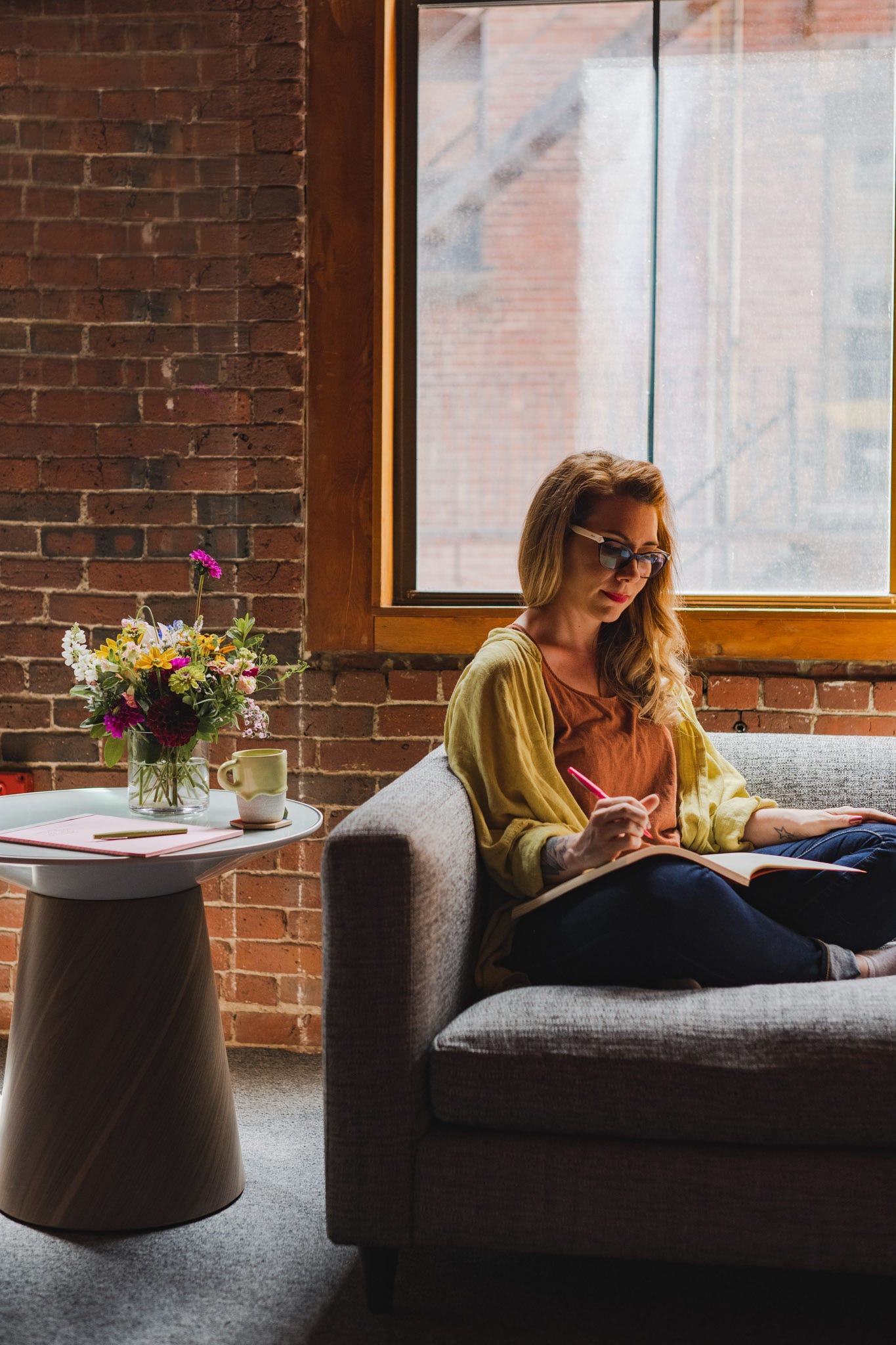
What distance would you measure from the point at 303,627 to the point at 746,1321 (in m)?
1.72

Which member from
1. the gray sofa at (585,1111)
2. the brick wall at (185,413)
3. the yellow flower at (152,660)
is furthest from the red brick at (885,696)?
the yellow flower at (152,660)

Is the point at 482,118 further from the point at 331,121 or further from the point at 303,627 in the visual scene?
the point at 303,627

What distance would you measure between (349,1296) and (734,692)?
156cm

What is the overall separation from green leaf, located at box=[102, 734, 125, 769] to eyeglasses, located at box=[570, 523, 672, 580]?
3.05 feet

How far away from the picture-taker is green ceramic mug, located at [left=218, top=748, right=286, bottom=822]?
202 centimetres

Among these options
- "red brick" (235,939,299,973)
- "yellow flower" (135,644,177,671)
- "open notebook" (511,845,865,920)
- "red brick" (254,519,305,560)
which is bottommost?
"red brick" (235,939,299,973)

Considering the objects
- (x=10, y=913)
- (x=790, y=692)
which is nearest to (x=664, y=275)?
(x=790, y=692)

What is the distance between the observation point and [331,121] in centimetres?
273

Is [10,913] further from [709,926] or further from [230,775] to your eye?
[709,926]

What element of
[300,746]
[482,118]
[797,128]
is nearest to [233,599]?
[300,746]

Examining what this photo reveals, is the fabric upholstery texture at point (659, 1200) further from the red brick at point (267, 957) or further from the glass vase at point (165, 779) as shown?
the red brick at point (267, 957)

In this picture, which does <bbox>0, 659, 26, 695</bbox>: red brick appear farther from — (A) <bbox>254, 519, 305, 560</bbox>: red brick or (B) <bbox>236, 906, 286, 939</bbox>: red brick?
(B) <bbox>236, 906, 286, 939</bbox>: red brick

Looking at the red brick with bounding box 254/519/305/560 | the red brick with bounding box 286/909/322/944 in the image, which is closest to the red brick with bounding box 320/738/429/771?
the red brick with bounding box 286/909/322/944

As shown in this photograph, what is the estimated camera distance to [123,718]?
6.70 feet
